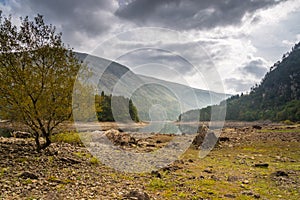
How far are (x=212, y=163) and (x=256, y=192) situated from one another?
9.71m

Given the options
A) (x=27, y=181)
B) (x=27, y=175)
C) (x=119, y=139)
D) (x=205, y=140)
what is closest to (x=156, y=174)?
(x=27, y=175)

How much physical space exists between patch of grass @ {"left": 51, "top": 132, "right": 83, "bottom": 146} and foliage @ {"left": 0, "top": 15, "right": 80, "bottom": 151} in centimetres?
563

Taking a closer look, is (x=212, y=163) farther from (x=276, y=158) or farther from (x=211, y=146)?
(x=211, y=146)

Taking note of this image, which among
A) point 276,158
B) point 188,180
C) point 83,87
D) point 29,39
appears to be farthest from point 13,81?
Result: point 276,158

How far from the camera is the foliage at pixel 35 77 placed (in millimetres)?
19844

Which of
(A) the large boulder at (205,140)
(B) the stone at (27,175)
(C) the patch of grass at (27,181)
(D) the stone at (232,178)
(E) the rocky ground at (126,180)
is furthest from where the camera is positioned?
(A) the large boulder at (205,140)

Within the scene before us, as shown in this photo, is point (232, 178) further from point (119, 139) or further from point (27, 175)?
point (119, 139)

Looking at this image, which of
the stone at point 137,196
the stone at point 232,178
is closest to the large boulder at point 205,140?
the stone at point 232,178

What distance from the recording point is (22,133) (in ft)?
118

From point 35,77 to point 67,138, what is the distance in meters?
11.1

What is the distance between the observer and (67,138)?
29.8 m

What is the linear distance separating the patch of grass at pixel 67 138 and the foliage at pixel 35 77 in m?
5.63

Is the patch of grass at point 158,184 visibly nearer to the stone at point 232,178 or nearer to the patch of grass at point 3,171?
the stone at point 232,178

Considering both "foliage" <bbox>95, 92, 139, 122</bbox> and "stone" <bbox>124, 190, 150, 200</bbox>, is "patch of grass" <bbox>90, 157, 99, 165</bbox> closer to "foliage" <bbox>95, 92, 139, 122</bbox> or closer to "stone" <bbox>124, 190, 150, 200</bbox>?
"foliage" <bbox>95, 92, 139, 122</bbox>
